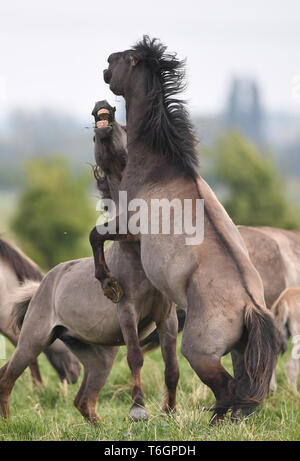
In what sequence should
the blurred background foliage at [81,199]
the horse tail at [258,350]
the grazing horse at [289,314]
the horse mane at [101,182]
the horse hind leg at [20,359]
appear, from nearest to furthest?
the horse tail at [258,350]
the horse mane at [101,182]
the horse hind leg at [20,359]
the grazing horse at [289,314]
the blurred background foliage at [81,199]

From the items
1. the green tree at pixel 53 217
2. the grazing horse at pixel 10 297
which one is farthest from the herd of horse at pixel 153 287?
the green tree at pixel 53 217

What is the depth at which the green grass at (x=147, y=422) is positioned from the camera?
17.9ft

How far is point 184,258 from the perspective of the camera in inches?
221

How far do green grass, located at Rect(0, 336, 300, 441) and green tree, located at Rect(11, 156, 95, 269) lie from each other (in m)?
15.6

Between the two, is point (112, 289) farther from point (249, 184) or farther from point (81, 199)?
point (249, 184)

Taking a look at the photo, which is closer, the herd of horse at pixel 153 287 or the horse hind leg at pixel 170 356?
the herd of horse at pixel 153 287

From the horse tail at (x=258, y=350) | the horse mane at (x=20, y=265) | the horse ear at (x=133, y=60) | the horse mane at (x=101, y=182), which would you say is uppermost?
the horse ear at (x=133, y=60)

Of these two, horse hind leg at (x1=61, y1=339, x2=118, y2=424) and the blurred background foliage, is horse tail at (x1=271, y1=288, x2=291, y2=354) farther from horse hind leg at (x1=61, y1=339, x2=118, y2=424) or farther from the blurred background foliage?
the blurred background foliage

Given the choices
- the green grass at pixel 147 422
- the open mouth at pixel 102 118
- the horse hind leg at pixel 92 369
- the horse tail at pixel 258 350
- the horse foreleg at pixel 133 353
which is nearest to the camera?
the horse tail at pixel 258 350

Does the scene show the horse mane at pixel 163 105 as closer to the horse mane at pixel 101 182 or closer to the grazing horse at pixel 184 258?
the grazing horse at pixel 184 258

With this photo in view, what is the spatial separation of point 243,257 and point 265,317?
524 mm

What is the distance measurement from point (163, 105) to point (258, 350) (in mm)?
2254

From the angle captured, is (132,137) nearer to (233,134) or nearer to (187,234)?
(187,234)

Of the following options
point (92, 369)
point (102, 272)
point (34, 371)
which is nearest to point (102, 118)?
point (102, 272)
